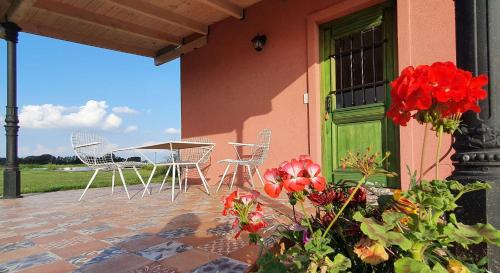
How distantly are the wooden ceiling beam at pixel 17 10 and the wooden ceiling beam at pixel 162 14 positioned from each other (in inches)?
45.5

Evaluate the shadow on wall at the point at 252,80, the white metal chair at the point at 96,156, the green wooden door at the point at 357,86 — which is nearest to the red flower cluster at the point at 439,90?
the green wooden door at the point at 357,86

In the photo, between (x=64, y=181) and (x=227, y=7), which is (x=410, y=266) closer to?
(x=227, y=7)

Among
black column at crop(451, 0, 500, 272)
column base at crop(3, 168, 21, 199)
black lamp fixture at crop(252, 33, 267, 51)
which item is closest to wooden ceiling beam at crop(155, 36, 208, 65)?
black lamp fixture at crop(252, 33, 267, 51)

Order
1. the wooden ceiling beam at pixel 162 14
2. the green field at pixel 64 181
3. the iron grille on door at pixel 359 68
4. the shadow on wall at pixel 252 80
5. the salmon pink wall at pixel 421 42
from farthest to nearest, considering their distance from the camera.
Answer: the green field at pixel 64 181
the wooden ceiling beam at pixel 162 14
the shadow on wall at pixel 252 80
the iron grille on door at pixel 359 68
the salmon pink wall at pixel 421 42

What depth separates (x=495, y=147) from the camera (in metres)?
0.95

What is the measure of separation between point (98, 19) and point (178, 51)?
1.64 m

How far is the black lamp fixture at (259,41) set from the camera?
4.85 metres

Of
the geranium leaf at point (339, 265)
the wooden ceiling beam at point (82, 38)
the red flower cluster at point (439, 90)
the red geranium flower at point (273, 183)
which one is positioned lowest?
the geranium leaf at point (339, 265)

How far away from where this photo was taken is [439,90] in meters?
0.57

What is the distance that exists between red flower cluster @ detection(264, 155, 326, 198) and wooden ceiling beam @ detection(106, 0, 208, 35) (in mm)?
4845

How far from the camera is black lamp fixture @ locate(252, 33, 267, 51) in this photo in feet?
15.9

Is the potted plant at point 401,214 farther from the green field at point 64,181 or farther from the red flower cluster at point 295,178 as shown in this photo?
the green field at point 64,181

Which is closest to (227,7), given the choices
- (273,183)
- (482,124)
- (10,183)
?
(10,183)

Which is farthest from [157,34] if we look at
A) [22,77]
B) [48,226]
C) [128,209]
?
[48,226]
